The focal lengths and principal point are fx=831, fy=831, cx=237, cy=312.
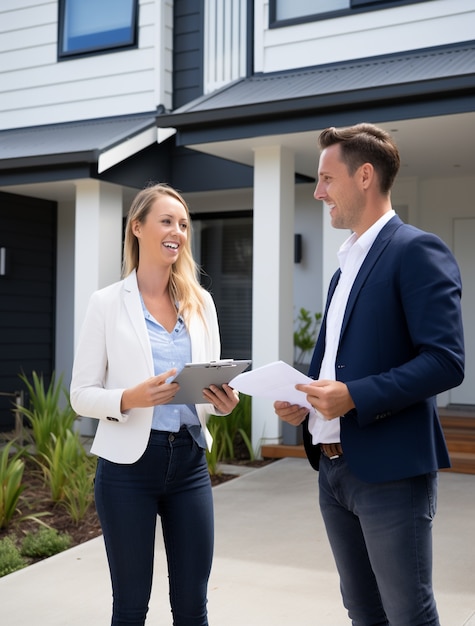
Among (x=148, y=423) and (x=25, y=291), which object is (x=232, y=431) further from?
(x=148, y=423)

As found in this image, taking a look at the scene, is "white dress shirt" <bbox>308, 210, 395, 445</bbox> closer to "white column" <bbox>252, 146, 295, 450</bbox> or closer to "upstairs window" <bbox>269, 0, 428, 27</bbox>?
"white column" <bbox>252, 146, 295, 450</bbox>

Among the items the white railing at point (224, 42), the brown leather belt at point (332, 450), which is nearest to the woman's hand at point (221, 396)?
the brown leather belt at point (332, 450)

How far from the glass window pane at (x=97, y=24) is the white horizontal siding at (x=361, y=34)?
1.90 metres

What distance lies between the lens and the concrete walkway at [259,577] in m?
3.93

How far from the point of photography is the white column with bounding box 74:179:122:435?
28.6ft

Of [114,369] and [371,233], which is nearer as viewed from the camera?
[371,233]

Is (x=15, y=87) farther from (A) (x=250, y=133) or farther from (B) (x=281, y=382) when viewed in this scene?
(B) (x=281, y=382)

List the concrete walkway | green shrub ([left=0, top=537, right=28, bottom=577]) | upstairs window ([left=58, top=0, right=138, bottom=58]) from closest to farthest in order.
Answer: the concrete walkway < green shrub ([left=0, top=537, right=28, bottom=577]) < upstairs window ([left=58, top=0, right=138, bottom=58])

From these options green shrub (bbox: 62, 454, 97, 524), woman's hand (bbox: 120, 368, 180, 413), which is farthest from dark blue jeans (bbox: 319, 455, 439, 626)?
green shrub (bbox: 62, 454, 97, 524)

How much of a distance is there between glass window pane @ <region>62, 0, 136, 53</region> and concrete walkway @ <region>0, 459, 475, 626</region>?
6145 mm

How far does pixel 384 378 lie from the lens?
2.11 metres

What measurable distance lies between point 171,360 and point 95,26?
826 centimetres

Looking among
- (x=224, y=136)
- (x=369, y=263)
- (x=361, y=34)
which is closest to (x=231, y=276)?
(x=224, y=136)

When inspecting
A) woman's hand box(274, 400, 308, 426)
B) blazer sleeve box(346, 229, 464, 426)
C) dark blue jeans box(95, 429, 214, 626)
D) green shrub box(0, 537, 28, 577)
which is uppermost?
blazer sleeve box(346, 229, 464, 426)
